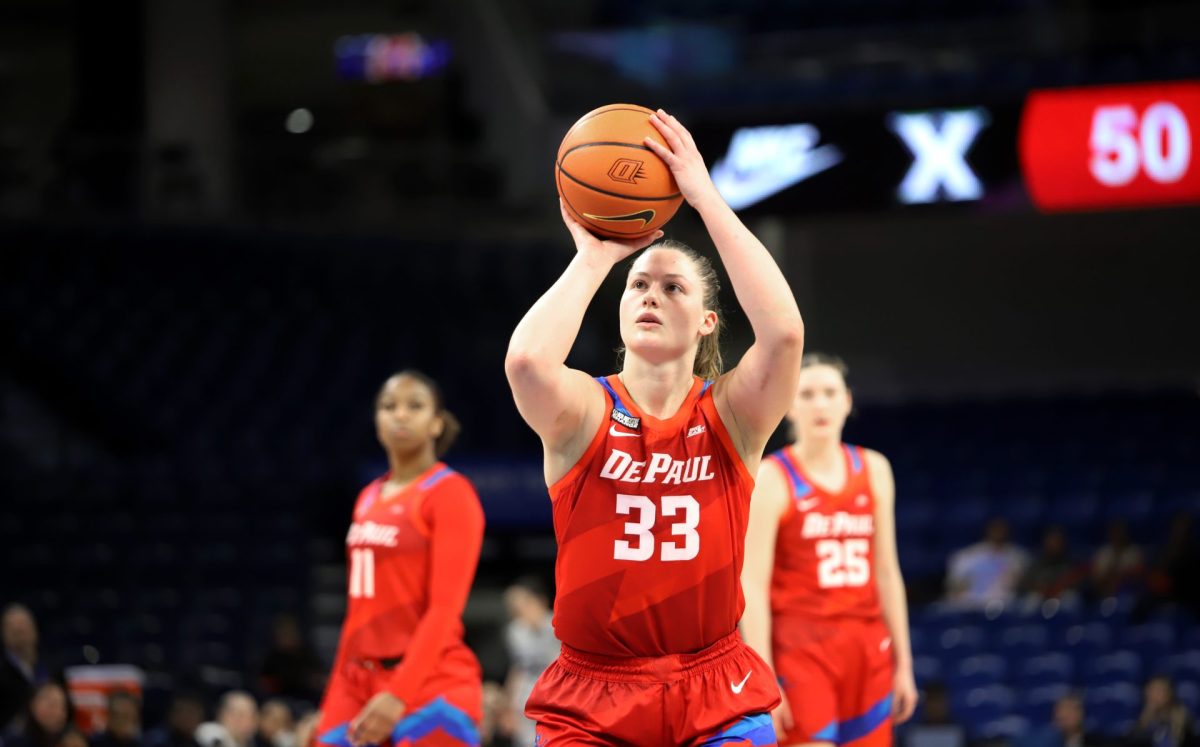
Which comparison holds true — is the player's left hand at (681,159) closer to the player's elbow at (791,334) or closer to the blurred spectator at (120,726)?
the player's elbow at (791,334)

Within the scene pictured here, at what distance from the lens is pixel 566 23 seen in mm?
17719

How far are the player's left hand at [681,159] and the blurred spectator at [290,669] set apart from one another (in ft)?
24.6

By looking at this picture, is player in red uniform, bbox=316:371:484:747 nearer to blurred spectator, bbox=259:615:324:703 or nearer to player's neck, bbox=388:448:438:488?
player's neck, bbox=388:448:438:488

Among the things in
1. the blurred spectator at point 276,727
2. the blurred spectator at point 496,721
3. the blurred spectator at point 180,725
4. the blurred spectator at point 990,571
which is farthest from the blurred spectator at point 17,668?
the blurred spectator at point 990,571

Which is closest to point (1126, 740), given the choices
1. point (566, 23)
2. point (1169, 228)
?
point (1169, 228)

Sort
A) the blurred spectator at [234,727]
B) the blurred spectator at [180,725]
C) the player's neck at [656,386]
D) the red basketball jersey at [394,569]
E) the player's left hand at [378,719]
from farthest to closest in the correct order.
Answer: the blurred spectator at [234,727] < the blurred spectator at [180,725] < the red basketball jersey at [394,569] < the player's left hand at [378,719] < the player's neck at [656,386]

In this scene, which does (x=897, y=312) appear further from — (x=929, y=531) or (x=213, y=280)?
(x=213, y=280)

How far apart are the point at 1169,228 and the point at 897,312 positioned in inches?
122

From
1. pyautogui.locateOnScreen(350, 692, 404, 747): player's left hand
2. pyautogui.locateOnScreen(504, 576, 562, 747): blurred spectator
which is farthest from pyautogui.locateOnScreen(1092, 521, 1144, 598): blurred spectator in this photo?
pyautogui.locateOnScreen(350, 692, 404, 747): player's left hand

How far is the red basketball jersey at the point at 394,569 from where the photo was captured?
5.15 metres

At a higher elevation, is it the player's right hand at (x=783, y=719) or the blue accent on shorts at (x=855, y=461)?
the blue accent on shorts at (x=855, y=461)

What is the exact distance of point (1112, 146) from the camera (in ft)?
42.6

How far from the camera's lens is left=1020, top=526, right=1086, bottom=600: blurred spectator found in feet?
39.9

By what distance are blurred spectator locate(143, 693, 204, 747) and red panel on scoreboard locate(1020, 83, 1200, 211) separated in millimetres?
8258
